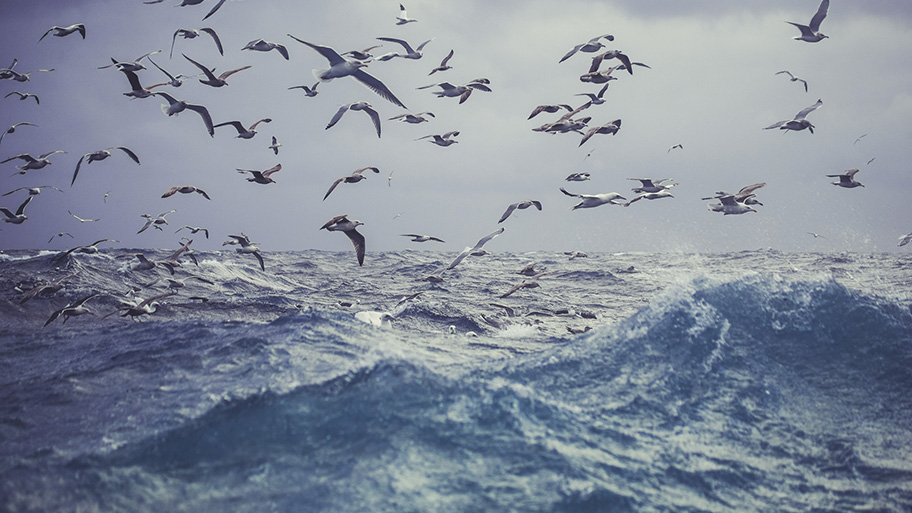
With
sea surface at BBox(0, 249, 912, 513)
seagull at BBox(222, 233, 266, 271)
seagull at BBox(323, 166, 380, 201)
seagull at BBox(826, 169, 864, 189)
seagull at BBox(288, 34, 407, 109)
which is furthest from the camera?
seagull at BBox(222, 233, 266, 271)

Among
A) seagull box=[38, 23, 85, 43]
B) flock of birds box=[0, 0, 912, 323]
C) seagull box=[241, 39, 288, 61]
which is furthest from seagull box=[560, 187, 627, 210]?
seagull box=[38, 23, 85, 43]

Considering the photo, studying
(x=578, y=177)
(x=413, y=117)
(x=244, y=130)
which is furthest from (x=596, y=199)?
(x=244, y=130)

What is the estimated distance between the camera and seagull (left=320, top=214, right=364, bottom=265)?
11.6 meters

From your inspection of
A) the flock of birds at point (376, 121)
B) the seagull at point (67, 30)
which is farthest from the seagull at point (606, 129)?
the seagull at point (67, 30)

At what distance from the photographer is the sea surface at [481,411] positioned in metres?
6.18

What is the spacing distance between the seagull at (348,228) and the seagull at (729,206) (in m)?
8.39

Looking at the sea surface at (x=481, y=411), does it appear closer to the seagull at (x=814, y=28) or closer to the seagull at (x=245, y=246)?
the seagull at (x=245, y=246)

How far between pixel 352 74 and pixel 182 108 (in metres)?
4.59

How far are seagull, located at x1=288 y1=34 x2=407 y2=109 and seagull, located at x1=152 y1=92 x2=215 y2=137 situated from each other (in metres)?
3.55

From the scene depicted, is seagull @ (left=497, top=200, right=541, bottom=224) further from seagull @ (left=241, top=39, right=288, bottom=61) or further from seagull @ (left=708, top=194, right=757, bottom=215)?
seagull @ (left=241, top=39, right=288, bottom=61)

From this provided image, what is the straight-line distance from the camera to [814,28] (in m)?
14.6

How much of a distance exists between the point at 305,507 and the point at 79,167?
11.3 meters

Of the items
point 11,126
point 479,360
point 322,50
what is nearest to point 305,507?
point 479,360

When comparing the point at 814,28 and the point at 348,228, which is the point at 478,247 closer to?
the point at 348,228
